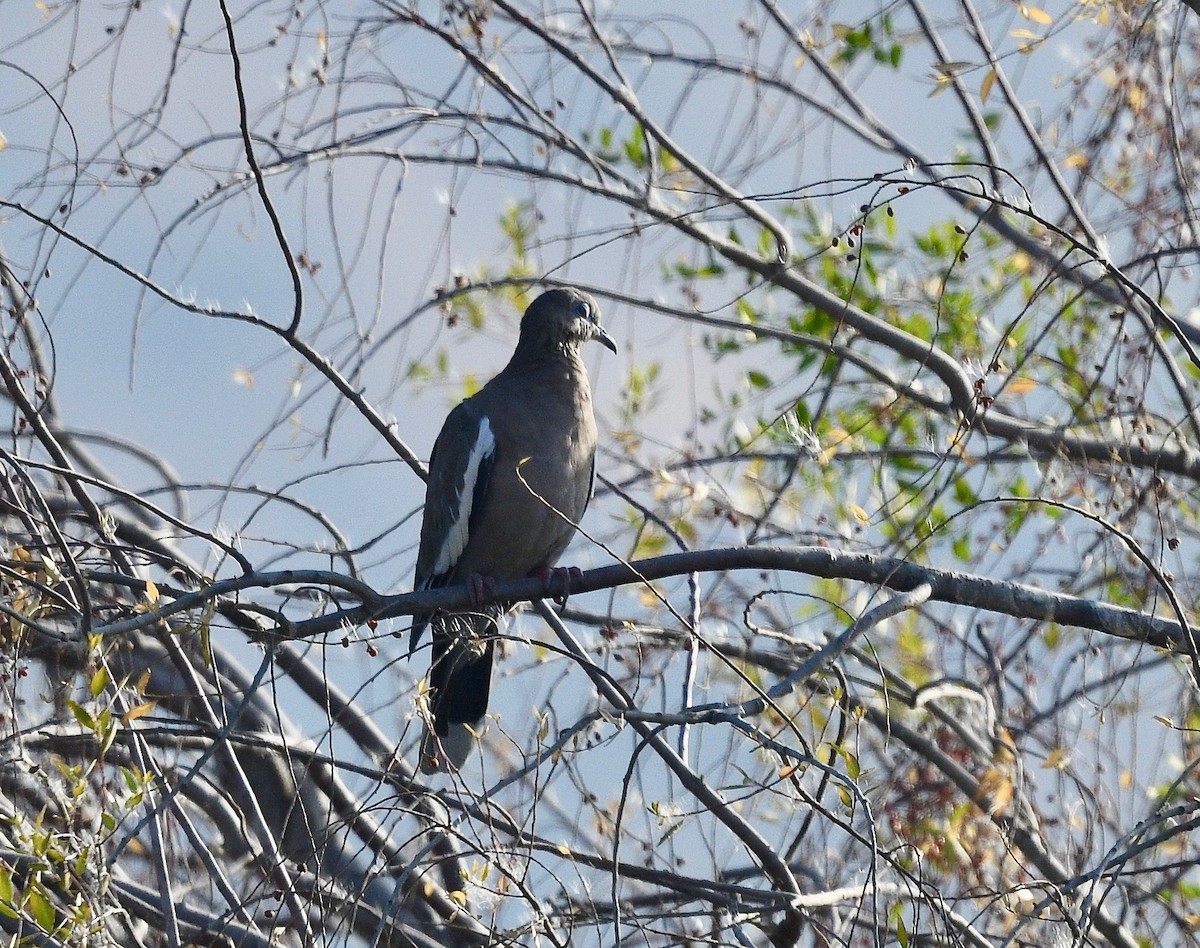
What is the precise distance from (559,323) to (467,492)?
0.74m

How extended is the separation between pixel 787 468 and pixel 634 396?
709mm

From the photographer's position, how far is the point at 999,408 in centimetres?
533

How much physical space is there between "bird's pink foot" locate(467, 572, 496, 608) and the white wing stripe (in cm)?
44

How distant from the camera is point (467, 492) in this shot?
4.82 m

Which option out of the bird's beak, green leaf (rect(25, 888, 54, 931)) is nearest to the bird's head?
the bird's beak

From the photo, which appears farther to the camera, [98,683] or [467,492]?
[467,492]

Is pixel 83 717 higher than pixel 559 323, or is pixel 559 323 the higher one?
pixel 559 323

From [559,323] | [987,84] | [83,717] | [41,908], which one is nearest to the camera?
[41,908]

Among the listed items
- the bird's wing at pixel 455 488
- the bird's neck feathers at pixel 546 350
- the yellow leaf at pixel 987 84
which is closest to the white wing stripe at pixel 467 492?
the bird's wing at pixel 455 488

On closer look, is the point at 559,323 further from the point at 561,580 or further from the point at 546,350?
the point at 561,580

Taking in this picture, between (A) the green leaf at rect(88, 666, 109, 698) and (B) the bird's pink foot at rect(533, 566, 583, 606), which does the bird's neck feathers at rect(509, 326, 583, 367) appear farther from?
(A) the green leaf at rect(88, 666, 109, 698)

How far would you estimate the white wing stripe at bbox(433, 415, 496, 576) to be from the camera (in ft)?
15.8

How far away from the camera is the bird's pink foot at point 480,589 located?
14.0 ft

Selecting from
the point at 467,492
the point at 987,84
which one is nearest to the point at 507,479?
the point at 467,492
